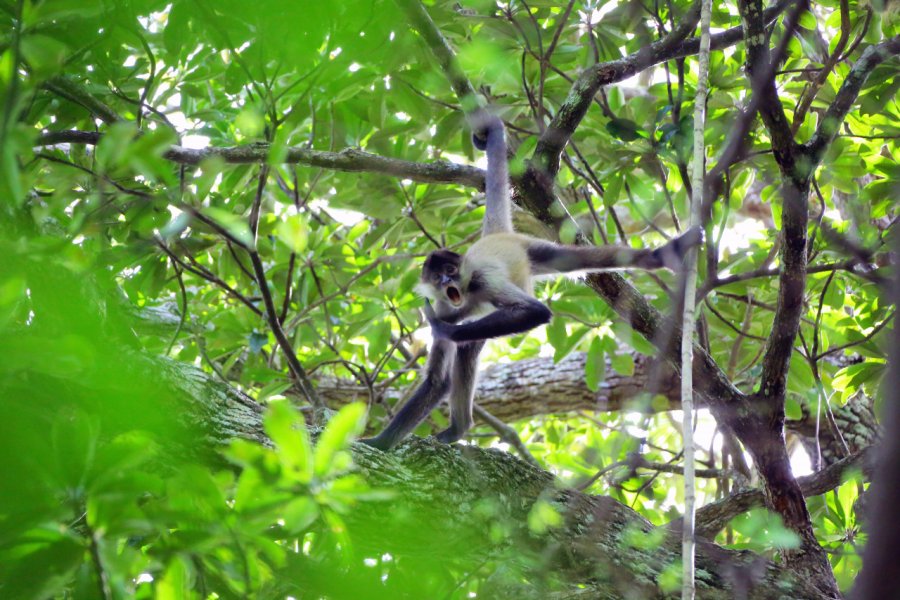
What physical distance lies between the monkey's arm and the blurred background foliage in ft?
1.49

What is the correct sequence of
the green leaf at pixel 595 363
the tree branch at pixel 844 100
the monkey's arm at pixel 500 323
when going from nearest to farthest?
the tree branch at pixel 844 100, the monkey's arm at pixel 500 323, the green leaf at pixel 595 363

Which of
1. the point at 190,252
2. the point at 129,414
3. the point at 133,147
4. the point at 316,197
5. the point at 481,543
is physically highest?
the point at 316,197

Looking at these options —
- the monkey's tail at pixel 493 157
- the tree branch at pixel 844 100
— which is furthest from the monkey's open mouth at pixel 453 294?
the tree branch at pixel 844 100

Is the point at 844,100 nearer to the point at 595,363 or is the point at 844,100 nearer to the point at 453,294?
the point at 595,363

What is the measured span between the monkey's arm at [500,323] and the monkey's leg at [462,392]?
193 millimetres

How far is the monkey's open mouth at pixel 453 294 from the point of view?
432cm

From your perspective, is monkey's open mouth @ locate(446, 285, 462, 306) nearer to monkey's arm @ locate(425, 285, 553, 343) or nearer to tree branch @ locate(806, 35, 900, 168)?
monkey's arm @ locate(425, 285, 553, 343)

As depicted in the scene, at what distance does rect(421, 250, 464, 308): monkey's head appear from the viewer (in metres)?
4.33

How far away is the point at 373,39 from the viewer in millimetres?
2836

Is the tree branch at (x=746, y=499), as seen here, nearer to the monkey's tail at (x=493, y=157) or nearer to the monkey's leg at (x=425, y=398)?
the monkey's leg at (x=425, y=398)

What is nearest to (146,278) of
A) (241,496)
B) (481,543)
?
(481,543)

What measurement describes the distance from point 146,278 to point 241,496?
2.93 metres

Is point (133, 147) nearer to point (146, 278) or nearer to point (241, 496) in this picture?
point (241, 496)

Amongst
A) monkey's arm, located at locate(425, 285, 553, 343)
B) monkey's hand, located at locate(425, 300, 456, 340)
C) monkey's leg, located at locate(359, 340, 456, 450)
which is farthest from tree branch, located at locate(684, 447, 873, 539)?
monkey's hand, located at locate(425, 300, 456, 340)
